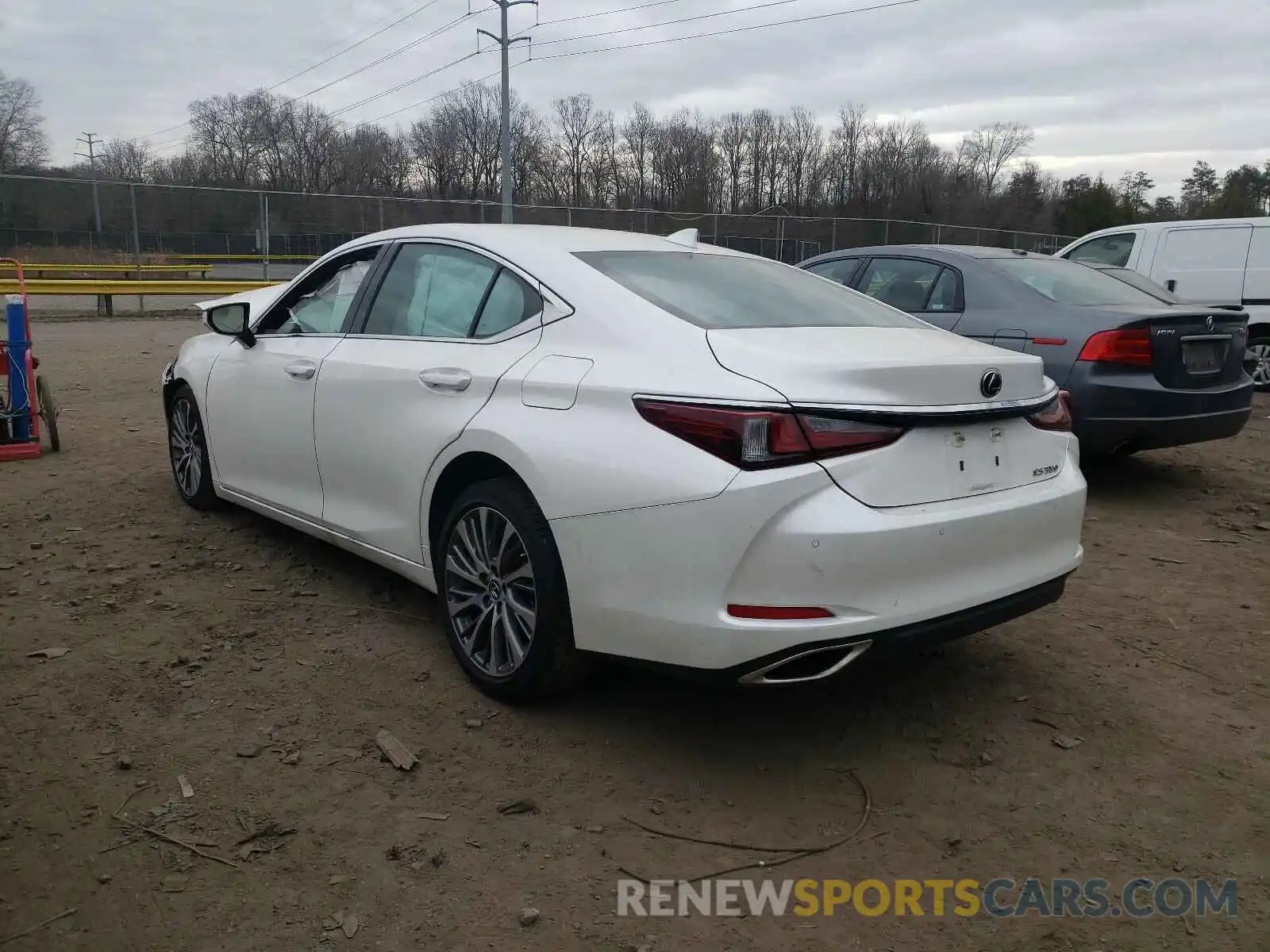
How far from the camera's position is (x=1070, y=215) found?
206 ft

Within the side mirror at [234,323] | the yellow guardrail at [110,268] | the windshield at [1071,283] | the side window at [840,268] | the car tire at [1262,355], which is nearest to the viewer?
the side mirror at [234,323]

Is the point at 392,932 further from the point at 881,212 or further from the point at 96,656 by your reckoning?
the point at 881,212

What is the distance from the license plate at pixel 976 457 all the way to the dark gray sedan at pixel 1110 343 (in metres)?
3.31

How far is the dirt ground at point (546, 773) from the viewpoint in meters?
2.35

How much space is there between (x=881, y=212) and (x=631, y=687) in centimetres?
6061

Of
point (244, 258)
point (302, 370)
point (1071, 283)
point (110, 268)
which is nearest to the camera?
point (302, 370)

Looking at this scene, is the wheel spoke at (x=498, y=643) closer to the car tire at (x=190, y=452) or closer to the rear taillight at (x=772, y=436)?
the rear taillight at (x=772, y=436)

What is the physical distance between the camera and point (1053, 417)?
3.26 m

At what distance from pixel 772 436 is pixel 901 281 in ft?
16.2

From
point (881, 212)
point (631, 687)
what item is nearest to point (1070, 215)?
point (881, 212)

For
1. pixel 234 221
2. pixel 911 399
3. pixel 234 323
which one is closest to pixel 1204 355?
pixel 911 399

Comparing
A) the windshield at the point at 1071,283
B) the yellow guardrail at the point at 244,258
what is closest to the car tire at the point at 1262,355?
the windshield at the point at 1071,283

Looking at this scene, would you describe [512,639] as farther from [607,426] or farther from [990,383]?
[990,383]

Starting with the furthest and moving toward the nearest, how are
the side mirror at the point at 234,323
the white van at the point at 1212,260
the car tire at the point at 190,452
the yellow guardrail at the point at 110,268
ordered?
the yellow guardrail at the point at 110,268, the white van at the point at 1212,260, the car tire at the point at 190,452, the side mirror at the point at 234,323
